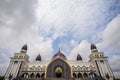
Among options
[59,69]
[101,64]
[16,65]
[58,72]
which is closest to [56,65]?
[59,69]

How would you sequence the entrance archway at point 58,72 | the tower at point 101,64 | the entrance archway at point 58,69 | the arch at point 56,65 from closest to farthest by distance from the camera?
the arch at point 56,65
the entrance archway at point 58,69
the entrance archway at point 58,72
the tower at point 101,64

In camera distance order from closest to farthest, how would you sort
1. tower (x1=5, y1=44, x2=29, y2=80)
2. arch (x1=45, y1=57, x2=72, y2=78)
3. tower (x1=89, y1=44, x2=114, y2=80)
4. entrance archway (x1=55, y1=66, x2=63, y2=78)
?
arch (x1=45, y1=57, x2=72, y2=78), entrance archway (x1=55, y1=66, x2=63, y2=78), tower (x1=89, y1=44, x2=114, y2=80), tower (x1=5, y1=44, x2=29, y2=80)

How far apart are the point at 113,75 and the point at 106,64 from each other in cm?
500

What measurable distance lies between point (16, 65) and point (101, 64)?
3837 centimetres

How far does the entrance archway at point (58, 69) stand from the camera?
121 feet

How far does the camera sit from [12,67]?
42312 millimetres

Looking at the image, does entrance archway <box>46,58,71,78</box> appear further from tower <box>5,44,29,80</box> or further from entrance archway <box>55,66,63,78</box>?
tower <box>5,44,29,80</box>

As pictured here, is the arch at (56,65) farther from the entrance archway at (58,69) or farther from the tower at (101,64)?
the tower at (101,64)

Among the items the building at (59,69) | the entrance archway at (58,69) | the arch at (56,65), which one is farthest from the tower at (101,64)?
the entrance archway at (58,69)

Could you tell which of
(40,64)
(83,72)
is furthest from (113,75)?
(40,64)

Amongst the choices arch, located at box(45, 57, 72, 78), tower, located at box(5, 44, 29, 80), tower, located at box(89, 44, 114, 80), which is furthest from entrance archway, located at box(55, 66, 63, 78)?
tower, located at box(5, 44, 29, 80)

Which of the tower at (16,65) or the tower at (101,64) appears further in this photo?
the tower at (16,65)

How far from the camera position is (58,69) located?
38469 millimetres

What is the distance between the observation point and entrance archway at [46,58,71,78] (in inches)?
1448
